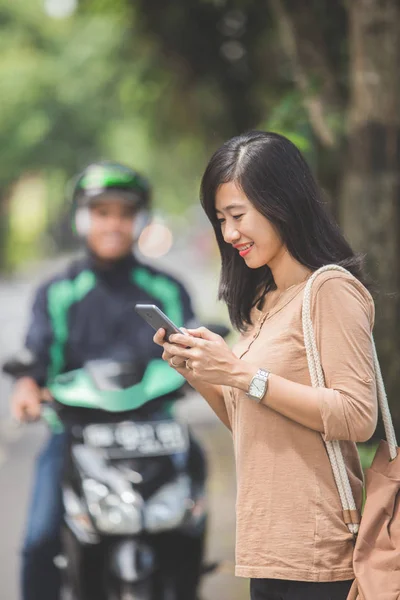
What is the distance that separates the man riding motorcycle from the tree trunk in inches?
54.8

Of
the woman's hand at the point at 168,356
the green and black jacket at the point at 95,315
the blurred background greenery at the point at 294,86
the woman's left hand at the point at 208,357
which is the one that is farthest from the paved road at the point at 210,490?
the woman's left hand at the point at 208,357

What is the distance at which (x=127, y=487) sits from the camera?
3529 mm

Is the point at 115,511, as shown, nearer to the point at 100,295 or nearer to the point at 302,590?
the point at 100,295

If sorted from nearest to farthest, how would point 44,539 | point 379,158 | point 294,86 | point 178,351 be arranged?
point 178,351 < point 44,539 < point 379,158 < point 294,86

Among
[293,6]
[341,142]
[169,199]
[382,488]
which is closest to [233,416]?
[382,488]

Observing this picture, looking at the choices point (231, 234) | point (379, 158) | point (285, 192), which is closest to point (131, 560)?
point (231, 234)

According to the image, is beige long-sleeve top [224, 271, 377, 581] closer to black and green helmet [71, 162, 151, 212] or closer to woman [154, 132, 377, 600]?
woman [154, 132, 377, 600]

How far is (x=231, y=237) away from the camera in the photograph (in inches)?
95.7

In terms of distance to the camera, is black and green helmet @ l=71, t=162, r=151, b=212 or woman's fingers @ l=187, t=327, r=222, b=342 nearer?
woman's fingers @ l=187, t=327, r=222, b=342

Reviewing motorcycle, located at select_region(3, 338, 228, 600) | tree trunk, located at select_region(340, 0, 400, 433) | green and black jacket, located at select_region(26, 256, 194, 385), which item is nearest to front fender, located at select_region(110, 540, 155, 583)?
motorcycle, located at select_region(3, 338, 228, 600)

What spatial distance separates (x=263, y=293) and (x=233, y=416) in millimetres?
331

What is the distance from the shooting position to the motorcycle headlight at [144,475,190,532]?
11.4 feet

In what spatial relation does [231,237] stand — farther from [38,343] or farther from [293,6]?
[293,6]

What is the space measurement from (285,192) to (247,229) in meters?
0.12
